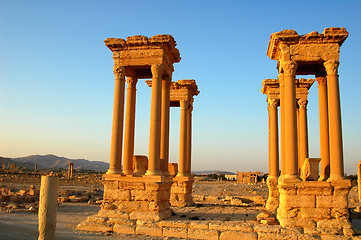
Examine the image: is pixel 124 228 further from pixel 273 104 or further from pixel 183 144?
pixel 273 104

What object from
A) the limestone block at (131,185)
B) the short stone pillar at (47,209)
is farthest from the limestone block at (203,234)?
the short stone pillar at (47,209)

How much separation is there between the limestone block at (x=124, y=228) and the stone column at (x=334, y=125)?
A: 892cm

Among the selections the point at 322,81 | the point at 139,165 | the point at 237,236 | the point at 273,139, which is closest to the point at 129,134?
A: the point at 139,165

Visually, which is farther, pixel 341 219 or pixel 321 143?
pixel 321 143

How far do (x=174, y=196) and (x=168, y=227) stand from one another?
29.6ft

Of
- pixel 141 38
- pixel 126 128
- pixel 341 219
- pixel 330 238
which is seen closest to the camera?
pixel 330 238

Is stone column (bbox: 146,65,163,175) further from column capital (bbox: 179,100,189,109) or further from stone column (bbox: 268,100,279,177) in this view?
stone column (bbox: 268,100,279,177)

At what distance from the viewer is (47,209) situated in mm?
9133

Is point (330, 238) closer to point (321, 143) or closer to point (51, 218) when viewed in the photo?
point (321, 143)

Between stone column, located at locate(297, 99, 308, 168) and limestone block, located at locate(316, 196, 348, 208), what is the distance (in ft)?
23.4

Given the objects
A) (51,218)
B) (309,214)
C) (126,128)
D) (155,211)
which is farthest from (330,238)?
(126,128)

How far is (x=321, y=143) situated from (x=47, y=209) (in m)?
13.3

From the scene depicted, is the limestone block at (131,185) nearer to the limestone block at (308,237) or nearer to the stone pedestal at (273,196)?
the limestone block at (308,237)

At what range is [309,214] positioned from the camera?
1310 centimetres
